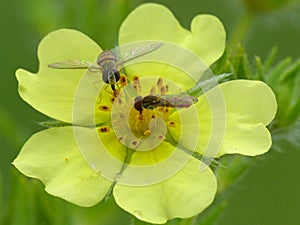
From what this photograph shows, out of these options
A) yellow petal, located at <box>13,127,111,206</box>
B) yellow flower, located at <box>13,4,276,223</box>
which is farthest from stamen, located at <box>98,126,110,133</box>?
yellow petal, located at <box>13,127,111,206</box>

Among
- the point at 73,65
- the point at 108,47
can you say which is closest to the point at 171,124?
the point at 73,65

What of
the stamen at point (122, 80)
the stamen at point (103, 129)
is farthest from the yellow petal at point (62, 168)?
the stamen at point (122, 80)

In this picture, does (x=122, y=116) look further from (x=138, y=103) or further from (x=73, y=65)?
(x=73, y=65)

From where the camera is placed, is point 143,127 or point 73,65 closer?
point 73,65

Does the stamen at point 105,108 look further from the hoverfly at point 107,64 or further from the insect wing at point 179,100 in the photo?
the insect wing at point 179,100

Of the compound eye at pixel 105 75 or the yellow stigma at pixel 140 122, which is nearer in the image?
the compound eye at pixel 105 75

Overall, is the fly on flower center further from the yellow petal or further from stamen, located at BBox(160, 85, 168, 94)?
the yellow petal
